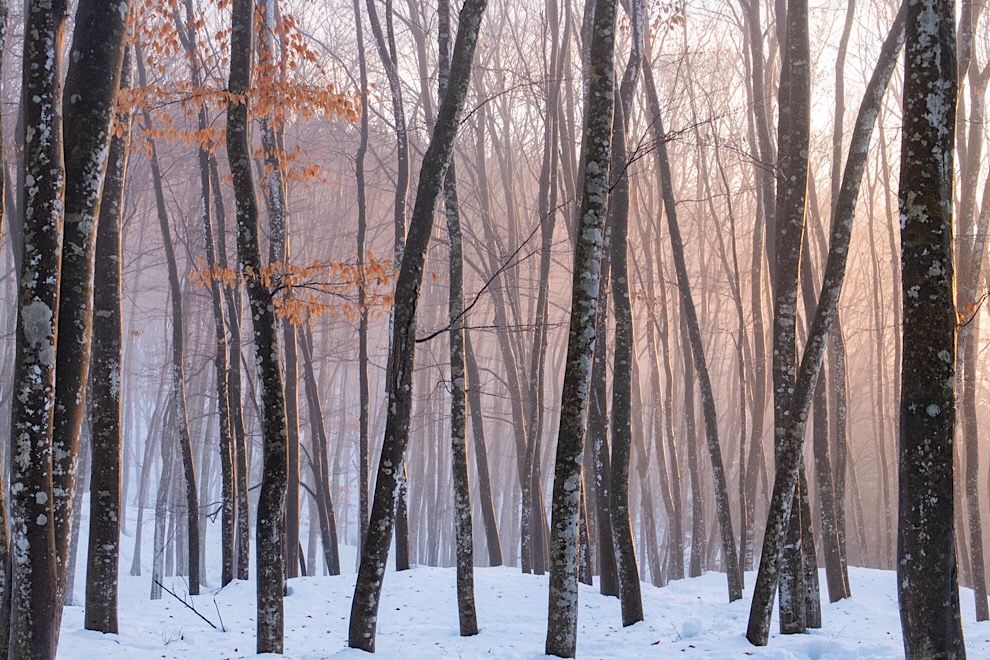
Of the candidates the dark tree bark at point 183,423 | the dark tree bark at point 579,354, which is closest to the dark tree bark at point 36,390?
the dark tree bark at point 579,354

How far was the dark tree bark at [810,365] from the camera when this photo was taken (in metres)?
6.95

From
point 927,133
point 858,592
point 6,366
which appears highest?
point 927,133

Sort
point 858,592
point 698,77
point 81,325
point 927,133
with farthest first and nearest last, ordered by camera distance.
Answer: point 698,77 < point 858,592 < point 81,325 < point 927,133

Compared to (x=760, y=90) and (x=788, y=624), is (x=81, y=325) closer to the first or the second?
(x=788, y=624)

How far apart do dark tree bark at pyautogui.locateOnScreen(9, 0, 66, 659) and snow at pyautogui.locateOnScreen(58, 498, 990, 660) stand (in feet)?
6.63

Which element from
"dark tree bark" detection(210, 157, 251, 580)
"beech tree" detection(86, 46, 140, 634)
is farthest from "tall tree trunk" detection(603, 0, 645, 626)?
"dark tree bark" detection(210, 157, 251, 580)

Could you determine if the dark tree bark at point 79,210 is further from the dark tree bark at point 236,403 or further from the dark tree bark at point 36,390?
the dark tree bark at point 236,403

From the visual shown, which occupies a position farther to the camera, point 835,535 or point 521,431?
point 521,431

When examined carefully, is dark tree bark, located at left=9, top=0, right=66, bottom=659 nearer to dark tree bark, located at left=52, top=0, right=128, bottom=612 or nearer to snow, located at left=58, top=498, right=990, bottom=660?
dark tree bark, located at left=52, top=0, right=128, bottom=612

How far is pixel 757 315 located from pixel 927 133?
467 inches

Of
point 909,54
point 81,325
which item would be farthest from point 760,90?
point 81,325

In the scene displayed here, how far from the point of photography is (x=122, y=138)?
7.65 m

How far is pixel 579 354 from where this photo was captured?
20.6 feet

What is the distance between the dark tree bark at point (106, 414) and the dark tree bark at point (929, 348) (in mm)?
6287
